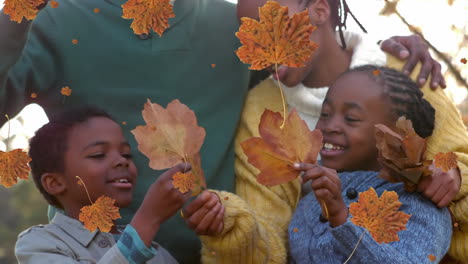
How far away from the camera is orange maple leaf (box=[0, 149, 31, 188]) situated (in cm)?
115

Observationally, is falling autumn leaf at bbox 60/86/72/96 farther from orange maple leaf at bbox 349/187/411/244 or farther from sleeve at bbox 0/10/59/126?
orange maple leaf at bbox 349/187/411/244

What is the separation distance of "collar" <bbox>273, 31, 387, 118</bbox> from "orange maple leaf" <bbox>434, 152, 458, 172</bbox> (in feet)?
0.76

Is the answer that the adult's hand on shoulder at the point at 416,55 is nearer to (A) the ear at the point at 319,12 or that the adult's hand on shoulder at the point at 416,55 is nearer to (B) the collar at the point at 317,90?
(B) the collar at the point at 317,90

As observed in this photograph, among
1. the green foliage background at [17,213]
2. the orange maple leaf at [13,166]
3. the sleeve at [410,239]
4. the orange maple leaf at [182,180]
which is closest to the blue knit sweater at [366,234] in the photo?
the sleeve at [410,239]

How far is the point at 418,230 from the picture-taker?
1154mm

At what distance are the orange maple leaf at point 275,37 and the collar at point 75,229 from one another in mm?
386

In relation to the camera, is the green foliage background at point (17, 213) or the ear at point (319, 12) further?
the green foliage background at point (17, 213)

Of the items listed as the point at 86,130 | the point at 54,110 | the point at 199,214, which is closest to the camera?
the point at 199,214

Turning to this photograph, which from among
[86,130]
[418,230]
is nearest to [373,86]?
[418,230]

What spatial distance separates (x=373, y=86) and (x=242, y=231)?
0.34m

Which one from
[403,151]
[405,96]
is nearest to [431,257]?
[403,151]

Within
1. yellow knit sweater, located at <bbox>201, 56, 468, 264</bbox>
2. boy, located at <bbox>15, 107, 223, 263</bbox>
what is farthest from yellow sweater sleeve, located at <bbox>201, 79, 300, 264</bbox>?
boy, located at <bbox>15, 107, 223, 263</bbox>

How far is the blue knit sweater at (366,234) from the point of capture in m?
1.09

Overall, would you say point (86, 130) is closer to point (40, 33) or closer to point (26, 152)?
point (26, 152)
